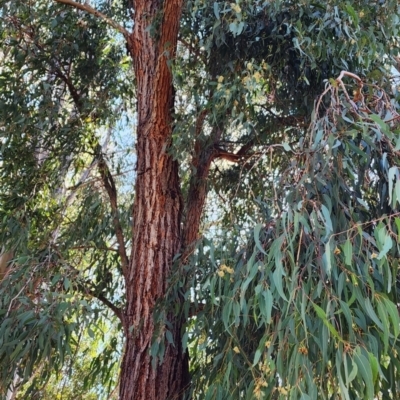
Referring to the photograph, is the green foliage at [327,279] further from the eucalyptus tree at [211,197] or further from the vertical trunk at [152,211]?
the vertical trunk at [152,211]

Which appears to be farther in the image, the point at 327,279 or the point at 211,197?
the point at 211,197

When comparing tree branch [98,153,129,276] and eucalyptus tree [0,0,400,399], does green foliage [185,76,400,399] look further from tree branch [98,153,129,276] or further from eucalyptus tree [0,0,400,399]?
tree branch [98,153,129,276]

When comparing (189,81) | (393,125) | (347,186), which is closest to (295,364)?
(347,186)

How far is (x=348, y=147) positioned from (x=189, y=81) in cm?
119

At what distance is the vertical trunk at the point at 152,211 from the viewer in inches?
71.9

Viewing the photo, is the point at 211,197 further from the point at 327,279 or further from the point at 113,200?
the point at 327,279

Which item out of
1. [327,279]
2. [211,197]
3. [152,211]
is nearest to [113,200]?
[152,211]

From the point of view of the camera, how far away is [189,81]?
2.32 meters

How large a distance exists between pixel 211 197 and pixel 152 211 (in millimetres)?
872

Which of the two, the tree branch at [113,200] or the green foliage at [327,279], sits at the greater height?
the tree branch at [113,200]

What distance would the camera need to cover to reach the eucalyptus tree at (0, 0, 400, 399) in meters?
1.18

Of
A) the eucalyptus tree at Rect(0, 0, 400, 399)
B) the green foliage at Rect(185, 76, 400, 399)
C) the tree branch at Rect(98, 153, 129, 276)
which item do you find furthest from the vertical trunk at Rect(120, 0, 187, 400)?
the green foliage at Rect(185, 76, 400, 399)

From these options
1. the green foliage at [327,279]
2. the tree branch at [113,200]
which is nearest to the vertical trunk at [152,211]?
the tree branch at [113,200]

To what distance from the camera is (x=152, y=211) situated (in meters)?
2.07
